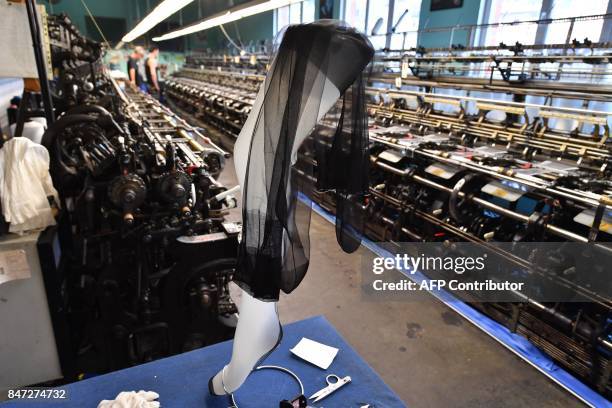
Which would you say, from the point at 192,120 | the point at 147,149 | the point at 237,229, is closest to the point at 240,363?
the point at 237,229

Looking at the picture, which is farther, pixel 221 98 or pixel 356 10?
pixel 356 10

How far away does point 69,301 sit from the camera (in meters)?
2.69

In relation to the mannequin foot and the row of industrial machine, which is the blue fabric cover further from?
the row of industrial machine

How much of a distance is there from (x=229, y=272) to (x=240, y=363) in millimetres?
1090

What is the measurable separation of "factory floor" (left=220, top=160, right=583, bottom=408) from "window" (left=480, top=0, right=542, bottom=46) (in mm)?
3951

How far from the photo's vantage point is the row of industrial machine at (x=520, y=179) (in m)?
2.60

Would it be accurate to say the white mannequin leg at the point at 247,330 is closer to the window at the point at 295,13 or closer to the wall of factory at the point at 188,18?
the window at the point at 295,13

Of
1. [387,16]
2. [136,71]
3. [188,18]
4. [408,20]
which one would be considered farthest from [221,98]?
[188,18]

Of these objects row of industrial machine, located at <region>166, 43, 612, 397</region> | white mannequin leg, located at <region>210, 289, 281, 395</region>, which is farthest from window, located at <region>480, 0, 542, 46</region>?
white mannequin leg, located at <region>210, 289, 281, 395</region>

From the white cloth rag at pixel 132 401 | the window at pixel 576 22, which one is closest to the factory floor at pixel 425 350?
the white cloth rag at pixel 132 401

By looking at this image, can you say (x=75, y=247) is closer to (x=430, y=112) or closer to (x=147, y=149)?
(x=147, y=149)

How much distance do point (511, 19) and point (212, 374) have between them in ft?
20.9

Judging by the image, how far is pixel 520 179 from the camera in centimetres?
293

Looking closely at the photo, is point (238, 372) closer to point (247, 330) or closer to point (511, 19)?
point (247, 330)
